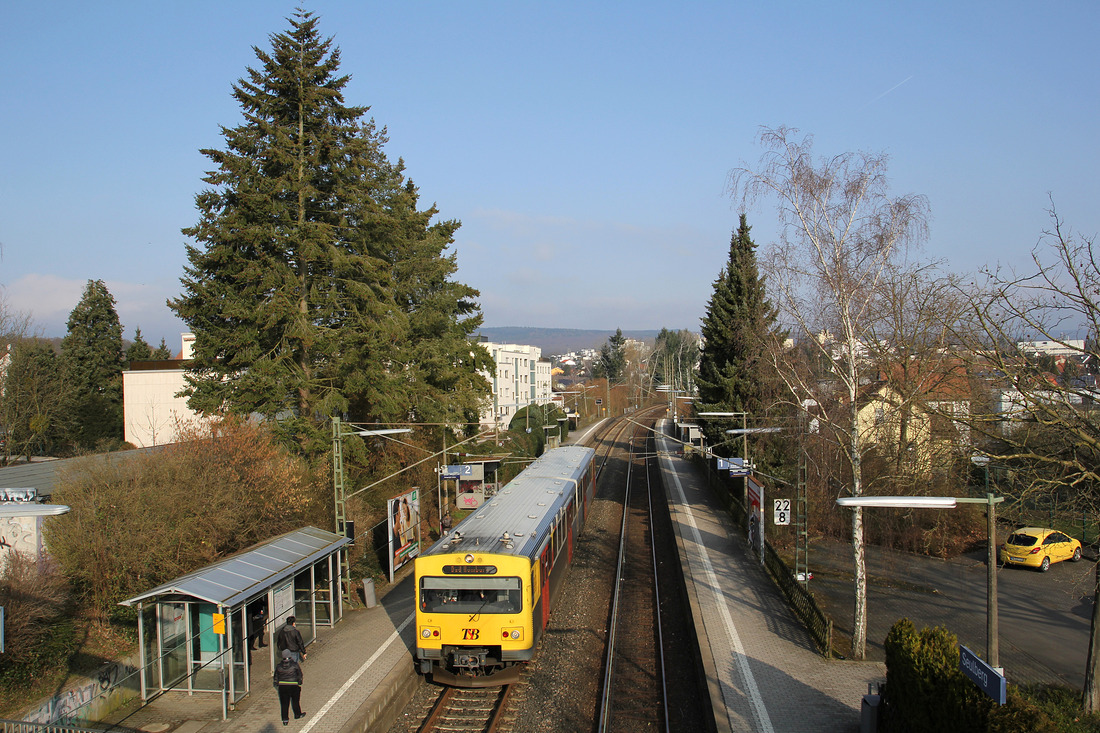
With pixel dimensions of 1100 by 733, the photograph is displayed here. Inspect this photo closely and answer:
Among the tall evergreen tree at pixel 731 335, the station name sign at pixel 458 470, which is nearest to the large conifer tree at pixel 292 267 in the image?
the station name sign at pixel 458 470

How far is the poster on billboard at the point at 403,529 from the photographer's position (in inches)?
737

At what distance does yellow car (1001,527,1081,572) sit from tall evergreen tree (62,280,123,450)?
157ft

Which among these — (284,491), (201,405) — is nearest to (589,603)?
(284,491)

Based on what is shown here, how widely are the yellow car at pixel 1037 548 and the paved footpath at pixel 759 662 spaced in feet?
27.2

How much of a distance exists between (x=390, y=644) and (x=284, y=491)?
5648 mm

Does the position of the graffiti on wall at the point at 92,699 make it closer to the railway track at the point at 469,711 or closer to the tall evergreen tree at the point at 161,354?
the railway track at the point at 469,711

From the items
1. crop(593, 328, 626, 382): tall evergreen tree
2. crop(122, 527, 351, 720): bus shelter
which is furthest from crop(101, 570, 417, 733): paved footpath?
crop(593, 328, 626, 382): tall evergreen tree

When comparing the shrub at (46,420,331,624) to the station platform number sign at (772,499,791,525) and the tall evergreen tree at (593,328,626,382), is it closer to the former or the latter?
the station platform number sign at (772,499,791,525)

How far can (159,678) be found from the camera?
37.7 ft

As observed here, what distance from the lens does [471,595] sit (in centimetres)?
1174

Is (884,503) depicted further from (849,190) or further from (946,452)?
(849,190)

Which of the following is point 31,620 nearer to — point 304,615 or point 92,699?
point 92,699

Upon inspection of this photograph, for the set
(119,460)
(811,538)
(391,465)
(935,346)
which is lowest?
(811,538)

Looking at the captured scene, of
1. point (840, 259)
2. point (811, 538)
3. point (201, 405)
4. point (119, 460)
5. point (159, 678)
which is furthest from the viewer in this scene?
point (811, 538)
